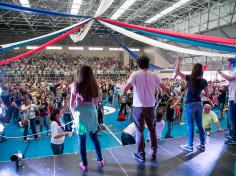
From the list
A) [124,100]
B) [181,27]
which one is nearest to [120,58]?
[181,27]

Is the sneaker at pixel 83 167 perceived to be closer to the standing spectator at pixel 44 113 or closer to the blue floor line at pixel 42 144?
the blue floor line at pixel 42 144

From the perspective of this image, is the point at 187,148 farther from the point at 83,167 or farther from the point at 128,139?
the point at 83,167

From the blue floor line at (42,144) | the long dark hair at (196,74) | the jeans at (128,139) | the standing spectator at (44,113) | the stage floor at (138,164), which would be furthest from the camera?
the standing spectator at (44,113)

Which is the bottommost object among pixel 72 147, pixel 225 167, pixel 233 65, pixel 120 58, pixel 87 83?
pixel 72 147

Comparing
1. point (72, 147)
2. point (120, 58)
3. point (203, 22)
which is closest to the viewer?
point (72, 147)

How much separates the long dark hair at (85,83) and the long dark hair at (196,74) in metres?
1.44

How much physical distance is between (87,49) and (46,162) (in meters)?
22.9

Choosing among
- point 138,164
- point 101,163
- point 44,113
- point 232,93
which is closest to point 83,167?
point 101,163

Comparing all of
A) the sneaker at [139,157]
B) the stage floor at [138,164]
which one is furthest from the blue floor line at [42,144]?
the sneaker at [139,157]

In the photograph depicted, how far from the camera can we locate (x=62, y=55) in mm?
23562

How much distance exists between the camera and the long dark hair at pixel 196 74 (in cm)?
297

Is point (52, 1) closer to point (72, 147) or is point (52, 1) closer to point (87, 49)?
point (87, 49)

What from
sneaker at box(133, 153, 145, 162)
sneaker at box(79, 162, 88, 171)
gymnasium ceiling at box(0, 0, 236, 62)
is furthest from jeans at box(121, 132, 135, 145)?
gymnasium ceiling at box(0, 0, 236, 62)

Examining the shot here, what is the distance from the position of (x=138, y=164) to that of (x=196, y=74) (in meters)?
1.44
